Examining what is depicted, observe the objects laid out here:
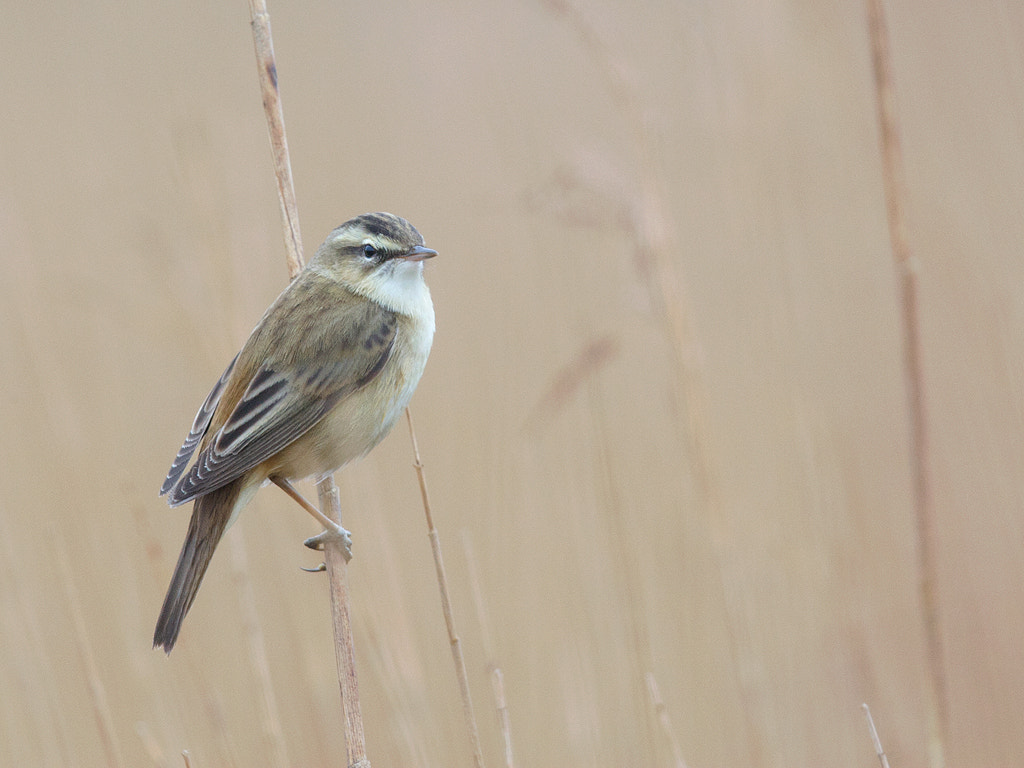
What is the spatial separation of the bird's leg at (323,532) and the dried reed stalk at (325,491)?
30 millimetres

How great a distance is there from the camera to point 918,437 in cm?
228

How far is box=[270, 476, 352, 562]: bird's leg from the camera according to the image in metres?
2.97

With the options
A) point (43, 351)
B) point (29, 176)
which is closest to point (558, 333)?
point (43, 351)

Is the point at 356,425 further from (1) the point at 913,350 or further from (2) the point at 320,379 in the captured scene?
(1) the point at 913,350

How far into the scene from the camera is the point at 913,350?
2.23 m

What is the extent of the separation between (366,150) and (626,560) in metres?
4.03

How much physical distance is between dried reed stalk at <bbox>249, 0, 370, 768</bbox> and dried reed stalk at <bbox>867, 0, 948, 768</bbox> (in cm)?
135

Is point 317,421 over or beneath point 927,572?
over

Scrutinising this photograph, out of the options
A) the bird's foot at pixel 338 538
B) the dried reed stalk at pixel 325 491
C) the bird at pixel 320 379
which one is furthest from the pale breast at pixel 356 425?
the bird's foot at pixel 338 538

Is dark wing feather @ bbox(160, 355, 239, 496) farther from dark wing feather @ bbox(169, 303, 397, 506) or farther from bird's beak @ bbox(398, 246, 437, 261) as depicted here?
bird's beak @ bbox(398, 246, 437, 261)

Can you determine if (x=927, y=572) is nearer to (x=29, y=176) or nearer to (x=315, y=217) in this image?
(x=315, y=217)

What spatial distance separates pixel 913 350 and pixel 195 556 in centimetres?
193

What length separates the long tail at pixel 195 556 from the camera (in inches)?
104

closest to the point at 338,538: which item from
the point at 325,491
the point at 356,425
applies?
the point at 325,491
